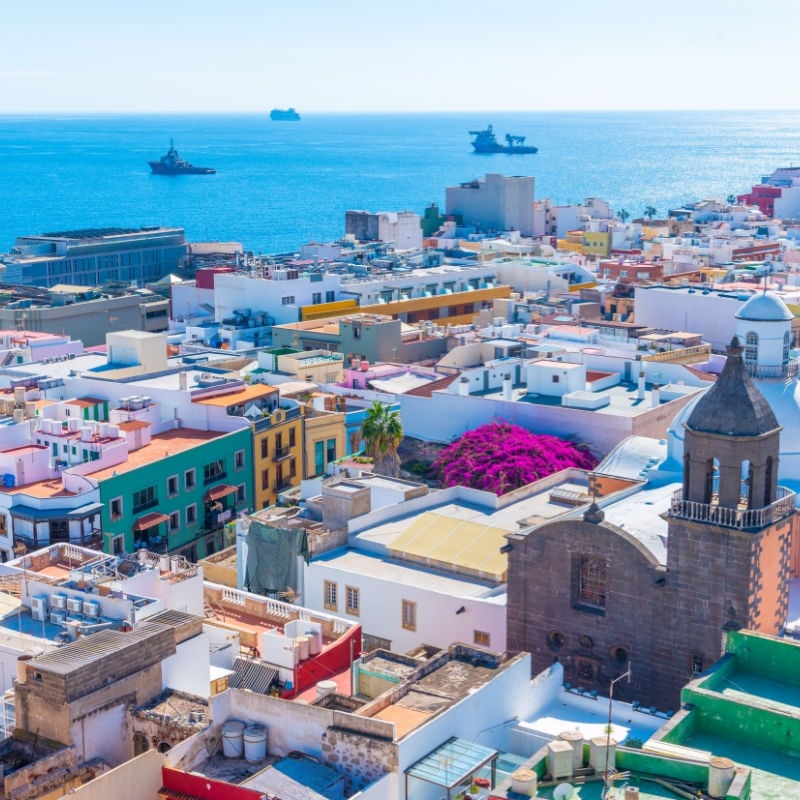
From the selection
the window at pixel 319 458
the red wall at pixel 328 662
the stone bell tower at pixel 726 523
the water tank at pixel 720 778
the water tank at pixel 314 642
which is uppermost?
the stone bell tower at pixel 726 523

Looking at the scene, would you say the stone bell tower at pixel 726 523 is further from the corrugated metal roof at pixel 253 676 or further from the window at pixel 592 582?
the corrugated metal roof at pixel 253 676

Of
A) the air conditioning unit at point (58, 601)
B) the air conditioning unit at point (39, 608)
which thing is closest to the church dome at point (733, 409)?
the air conditioning unit at point (58, 601)

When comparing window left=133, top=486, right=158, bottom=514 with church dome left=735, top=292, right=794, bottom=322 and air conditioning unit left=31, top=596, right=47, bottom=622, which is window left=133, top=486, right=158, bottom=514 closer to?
air conditioning unit left=31, top=596, right=47, bottom=622

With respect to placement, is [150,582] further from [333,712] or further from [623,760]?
[623,760]

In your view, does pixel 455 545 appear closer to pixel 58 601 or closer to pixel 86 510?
pixel 58 601

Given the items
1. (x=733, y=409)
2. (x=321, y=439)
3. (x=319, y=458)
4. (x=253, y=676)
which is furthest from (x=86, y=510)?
(x=733, y=409)

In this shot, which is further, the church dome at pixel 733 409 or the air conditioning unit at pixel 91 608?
the air conditioning unit at pixel 91 608
